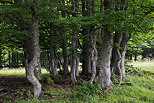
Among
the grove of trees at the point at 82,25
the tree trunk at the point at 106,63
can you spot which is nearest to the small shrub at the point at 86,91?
the grove of trees at the point at 82,25

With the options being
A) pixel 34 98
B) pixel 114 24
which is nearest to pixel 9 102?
pixel 34 98

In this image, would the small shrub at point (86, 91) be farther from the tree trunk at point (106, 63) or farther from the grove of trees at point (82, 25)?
the tree trunk at point (106, 63)

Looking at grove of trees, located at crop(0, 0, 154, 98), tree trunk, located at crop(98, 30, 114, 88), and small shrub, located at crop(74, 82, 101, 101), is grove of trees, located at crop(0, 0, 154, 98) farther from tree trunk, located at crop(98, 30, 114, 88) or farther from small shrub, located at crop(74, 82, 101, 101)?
small shrub, located at crop(74, 82, 101, 101)

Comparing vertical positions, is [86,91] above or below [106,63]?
below

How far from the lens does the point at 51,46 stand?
31.8 feet

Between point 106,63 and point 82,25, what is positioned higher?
point 82,25

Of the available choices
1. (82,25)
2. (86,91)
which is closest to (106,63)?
(86,91)

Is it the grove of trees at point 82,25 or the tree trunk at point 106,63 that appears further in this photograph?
the tree trunk at point 106,63

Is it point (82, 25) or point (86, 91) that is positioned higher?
point (82, 25)

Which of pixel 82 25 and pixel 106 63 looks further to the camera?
pixel 106 63

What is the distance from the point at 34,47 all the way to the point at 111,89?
4.36 meters

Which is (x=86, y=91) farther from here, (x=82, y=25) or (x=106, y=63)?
(x=82, y=25)

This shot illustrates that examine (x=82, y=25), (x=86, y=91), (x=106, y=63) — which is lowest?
(x=86, y=91)

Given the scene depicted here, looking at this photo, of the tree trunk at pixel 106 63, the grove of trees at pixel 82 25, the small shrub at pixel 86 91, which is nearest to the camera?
the grove of trees at pixel 82 25
